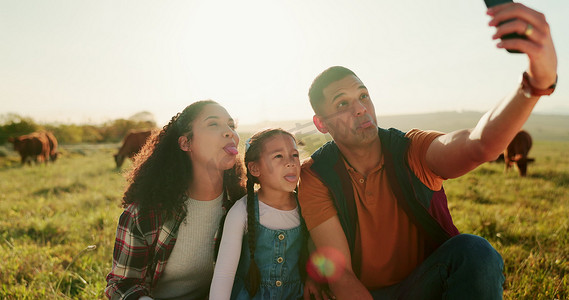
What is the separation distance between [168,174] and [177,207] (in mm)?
314

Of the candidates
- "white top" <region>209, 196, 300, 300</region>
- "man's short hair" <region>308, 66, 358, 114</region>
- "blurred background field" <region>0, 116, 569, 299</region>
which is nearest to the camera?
"white top" <region>209, 196, 300, 300</region>

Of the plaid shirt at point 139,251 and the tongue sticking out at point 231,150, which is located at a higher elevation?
the tongue sticking out at point 231,150

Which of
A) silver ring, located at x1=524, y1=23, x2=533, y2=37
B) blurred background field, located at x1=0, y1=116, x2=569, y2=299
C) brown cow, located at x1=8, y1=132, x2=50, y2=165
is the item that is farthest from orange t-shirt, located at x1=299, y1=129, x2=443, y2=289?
brown cow, located at x1=8, y1=132, x2=50, y2=165

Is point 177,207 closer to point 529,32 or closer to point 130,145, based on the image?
point 529,32

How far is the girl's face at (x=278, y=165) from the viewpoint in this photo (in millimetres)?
2543

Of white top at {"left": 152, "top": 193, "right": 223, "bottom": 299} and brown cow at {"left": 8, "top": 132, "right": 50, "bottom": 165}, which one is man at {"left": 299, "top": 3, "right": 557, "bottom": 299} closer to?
white top at {"left": 152, "top": 193, "right": 223, "bottom": 299}

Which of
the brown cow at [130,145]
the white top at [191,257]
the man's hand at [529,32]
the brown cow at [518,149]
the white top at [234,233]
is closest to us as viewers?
the man's hand at [529,32]

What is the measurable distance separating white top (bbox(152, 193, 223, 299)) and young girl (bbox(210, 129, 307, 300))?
27 cm

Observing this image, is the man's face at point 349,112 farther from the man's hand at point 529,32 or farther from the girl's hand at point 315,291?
the man's hand at point 529,32

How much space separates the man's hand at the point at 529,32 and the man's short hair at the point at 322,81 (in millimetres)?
1627

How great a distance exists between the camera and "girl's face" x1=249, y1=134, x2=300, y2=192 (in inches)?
100

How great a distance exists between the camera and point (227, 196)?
2934 mm

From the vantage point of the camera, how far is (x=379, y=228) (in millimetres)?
2490

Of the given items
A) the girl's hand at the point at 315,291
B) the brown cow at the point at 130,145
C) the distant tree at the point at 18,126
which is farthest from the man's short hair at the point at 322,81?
the distant tree at the point at 18,126
